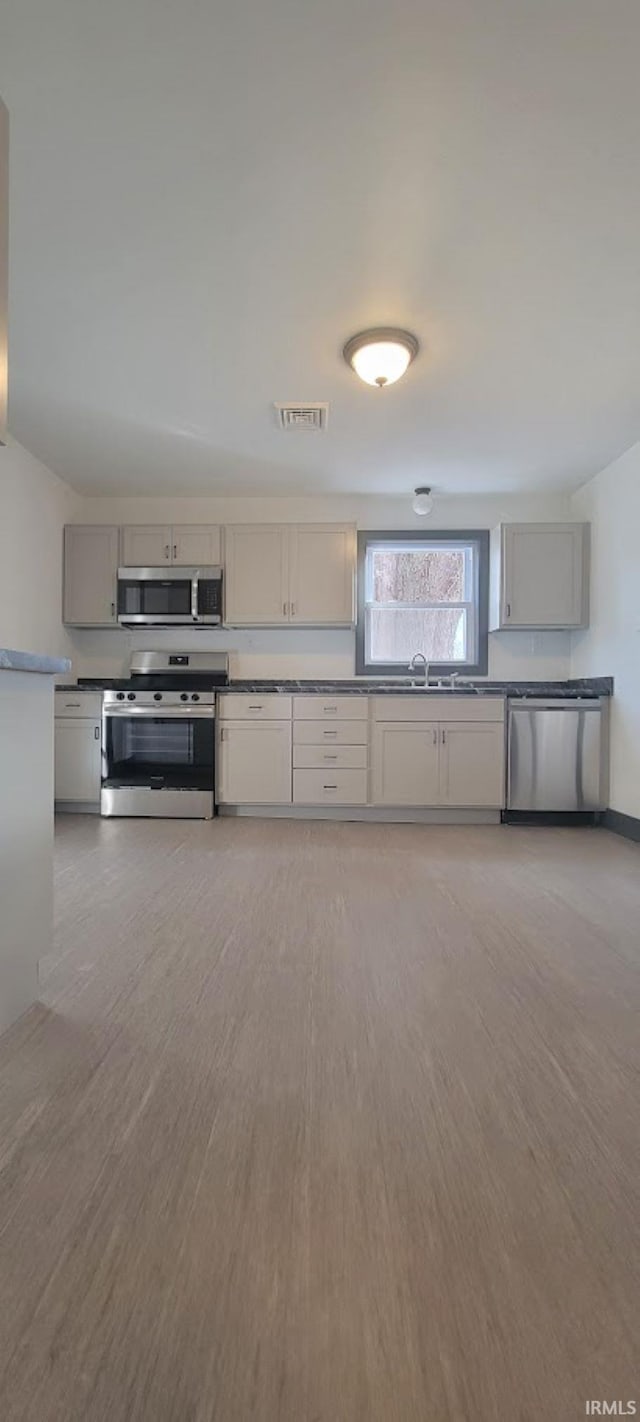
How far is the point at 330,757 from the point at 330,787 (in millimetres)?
202

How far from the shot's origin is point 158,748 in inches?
160

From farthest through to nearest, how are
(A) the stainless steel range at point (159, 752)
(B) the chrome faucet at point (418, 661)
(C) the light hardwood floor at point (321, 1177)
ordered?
1. (B) the chrome faucet at point (418, 661)
2. (A) the stainless steel range at point (159, 752)
3. (C) the light hardwood floor at point (321, 1177)

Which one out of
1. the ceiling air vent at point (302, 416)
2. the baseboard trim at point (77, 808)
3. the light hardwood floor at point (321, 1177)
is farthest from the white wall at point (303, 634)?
the light hardwood floor at point (321, 1177)

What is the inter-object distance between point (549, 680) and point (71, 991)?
3.88m

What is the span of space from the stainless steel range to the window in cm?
132

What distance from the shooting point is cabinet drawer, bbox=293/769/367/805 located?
3.98 m

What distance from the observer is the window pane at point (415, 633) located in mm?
4520

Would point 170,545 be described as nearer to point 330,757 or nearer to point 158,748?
point 158,748

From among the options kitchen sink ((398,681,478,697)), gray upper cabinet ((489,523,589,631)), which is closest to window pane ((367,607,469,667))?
gray upper cabinet ((489,523,589,631))

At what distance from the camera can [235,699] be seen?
405cm

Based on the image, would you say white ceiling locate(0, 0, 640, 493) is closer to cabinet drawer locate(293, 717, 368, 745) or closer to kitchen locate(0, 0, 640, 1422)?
kitchen locate(0, 0, 640, 1422)

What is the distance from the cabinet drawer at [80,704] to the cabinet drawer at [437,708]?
1889mm

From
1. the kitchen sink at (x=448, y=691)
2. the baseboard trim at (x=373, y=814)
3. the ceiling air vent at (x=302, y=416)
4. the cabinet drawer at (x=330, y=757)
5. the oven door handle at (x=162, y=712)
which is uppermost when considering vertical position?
the ceiling air vent at (x=302, y=416)

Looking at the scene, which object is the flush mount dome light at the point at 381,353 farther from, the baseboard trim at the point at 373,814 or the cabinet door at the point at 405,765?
the baseboard trim at the point at 373,814
